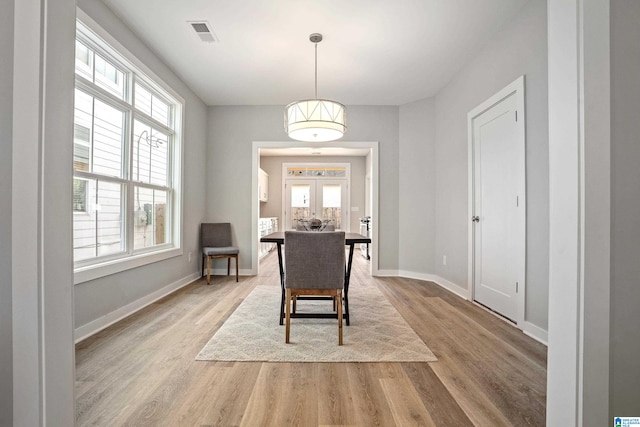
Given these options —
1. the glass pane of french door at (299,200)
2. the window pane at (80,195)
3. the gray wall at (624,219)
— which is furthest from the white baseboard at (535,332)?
the glass pane of french door at (299,200)

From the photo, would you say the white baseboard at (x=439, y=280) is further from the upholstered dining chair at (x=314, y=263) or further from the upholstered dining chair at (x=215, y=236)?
the upholstered dining chair at (x=215, y=236)

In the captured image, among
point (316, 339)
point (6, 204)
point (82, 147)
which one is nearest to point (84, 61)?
point (82, 147)

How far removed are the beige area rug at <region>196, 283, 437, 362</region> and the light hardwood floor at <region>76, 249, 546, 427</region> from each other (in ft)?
0.30

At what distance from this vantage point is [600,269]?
3.23 ft

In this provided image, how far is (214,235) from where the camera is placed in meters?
4.73

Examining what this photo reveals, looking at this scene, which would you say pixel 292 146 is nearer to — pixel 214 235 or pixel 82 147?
pixel 214 235

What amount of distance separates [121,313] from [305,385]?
206 centimetres

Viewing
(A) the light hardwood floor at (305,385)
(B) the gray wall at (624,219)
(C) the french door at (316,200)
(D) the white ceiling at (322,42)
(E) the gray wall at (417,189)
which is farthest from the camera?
(C) the french door at (316,200)

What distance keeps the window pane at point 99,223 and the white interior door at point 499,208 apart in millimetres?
3679

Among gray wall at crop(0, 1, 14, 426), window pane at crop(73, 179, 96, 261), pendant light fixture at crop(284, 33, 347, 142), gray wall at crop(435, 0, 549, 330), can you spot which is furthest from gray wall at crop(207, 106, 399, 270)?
gray wall at crop(0, 1, 14, 426)

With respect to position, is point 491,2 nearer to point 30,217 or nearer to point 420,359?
point 420,359

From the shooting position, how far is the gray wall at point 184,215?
247 centimetres

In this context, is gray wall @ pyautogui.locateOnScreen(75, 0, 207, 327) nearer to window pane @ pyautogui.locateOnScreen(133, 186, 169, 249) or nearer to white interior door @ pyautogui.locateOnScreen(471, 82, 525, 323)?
window pane @ pyautogui.locateOnScreen(133, 186, 169, 249)

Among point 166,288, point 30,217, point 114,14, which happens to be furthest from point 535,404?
point 114,14
